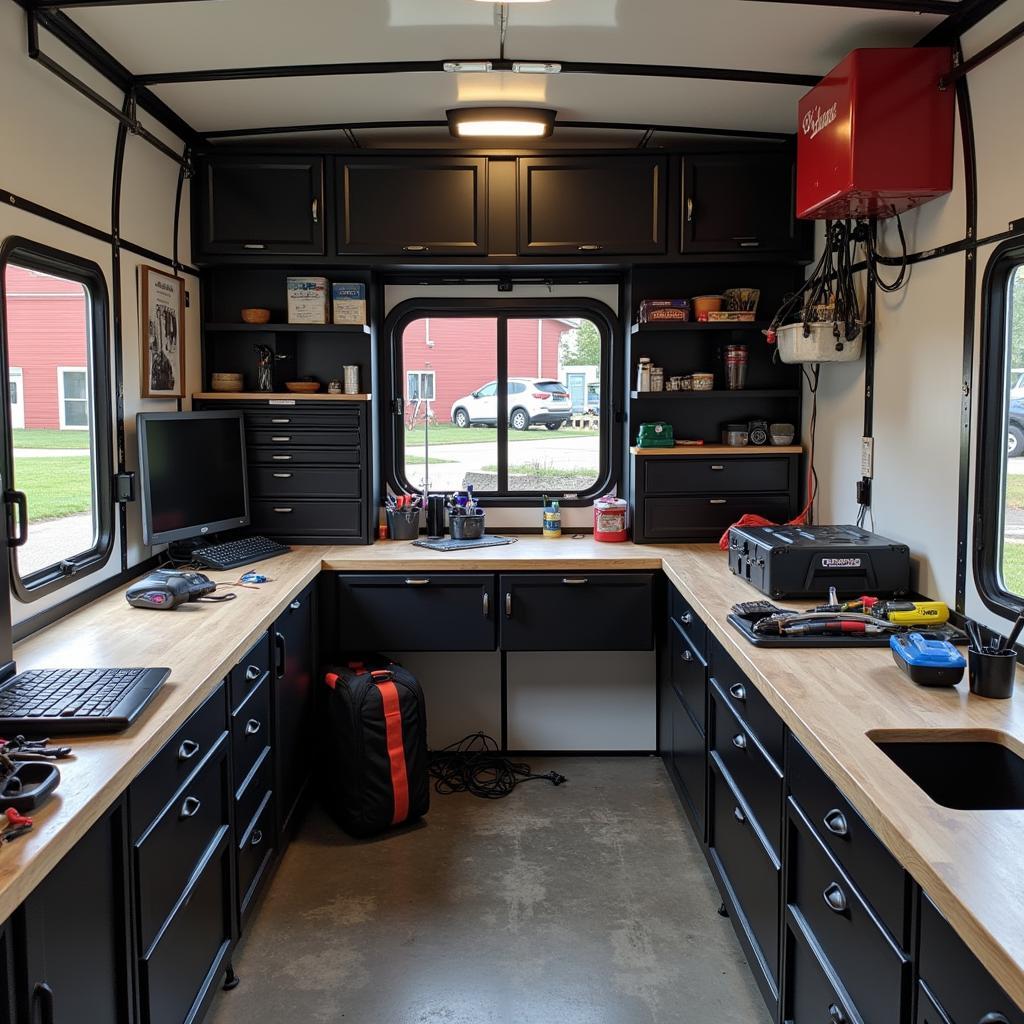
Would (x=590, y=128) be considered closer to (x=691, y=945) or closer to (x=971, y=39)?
(x=971, y=39)

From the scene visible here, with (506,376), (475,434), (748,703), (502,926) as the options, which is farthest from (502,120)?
(502,926)

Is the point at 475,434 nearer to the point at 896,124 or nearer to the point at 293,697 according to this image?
the point at 293,697

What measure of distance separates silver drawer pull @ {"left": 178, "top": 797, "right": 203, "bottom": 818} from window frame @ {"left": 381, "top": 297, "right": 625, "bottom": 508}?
239 centimetres

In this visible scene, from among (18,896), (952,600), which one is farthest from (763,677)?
(18,896)

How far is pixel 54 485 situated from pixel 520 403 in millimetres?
2181

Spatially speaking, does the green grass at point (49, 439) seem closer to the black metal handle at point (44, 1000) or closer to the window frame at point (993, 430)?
the black metal handle at point (44, 1000)

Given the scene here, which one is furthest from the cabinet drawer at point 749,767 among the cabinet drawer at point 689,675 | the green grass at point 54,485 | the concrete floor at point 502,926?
the green grass at point 54,485

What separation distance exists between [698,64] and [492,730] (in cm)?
282

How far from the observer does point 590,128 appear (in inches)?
151

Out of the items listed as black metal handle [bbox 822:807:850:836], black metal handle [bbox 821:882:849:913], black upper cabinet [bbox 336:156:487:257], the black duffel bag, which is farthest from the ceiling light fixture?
black metal handle [bbox 821:882:849:913]

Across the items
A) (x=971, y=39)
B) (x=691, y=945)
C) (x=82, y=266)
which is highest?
(x=971, y=39)

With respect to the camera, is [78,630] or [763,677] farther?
[78,630]

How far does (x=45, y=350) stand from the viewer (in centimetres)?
279

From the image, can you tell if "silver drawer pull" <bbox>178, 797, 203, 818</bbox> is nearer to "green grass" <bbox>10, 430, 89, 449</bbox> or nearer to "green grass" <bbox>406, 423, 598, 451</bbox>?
"green grass" <bbox>10, 430, 89, 449</bbox>
